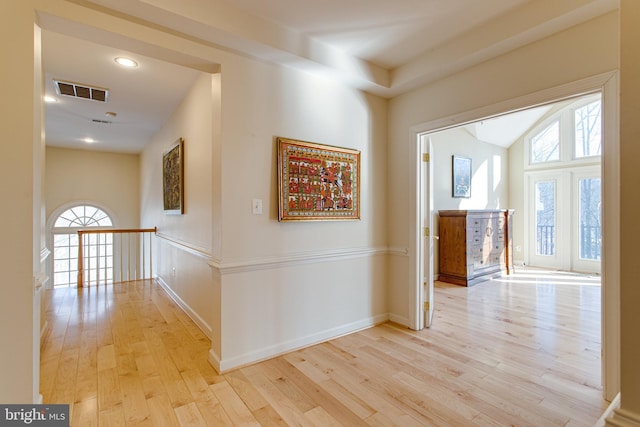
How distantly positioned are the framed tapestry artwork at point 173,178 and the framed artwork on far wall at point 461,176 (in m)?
4.58

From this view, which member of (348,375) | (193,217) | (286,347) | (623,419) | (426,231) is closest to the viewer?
(623,419)

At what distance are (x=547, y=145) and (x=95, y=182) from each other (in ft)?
32.0

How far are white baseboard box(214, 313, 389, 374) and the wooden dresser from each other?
7.94 feet

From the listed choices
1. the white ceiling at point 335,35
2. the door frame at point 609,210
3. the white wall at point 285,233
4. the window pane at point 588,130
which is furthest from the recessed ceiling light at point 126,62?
the window pane at point 588,130

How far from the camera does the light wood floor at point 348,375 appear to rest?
1767 mm

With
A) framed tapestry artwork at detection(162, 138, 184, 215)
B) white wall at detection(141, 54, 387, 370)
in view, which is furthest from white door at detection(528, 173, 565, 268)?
framed tapestry artwork at detection(162, 138, 184, 215)

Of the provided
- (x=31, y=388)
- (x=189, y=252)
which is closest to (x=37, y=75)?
(x=31, y=388)

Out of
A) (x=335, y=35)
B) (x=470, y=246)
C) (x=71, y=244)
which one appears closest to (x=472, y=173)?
(x=470, y=246)

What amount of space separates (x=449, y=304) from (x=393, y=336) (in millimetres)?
1401

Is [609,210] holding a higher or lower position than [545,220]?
higher

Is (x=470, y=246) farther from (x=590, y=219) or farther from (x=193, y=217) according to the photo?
(x=193, y=217)

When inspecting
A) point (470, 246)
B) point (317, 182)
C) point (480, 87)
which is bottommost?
point (470, 246)

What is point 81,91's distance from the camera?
10.8 ft

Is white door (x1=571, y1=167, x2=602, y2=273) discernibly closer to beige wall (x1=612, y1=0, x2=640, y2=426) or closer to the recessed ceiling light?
beige wall (x1=612, y1=0, x2=640, y2=426)
